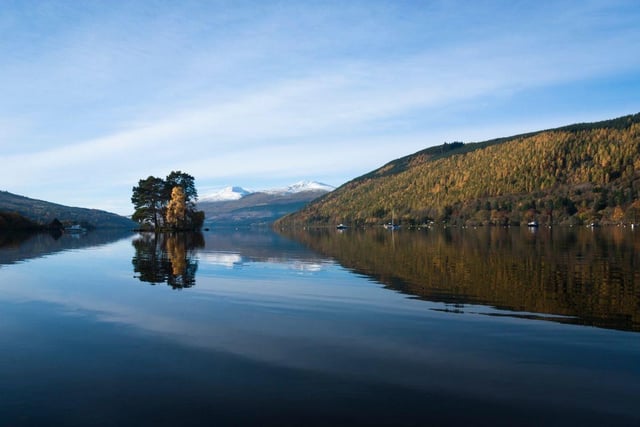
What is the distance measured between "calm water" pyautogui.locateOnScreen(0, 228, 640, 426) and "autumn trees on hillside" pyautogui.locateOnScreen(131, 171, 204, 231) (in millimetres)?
132997

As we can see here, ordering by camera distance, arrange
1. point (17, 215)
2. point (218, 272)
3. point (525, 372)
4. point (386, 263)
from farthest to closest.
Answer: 1. point (17, 215)
2. point (386, 263)
3. point (218, 272)
4. point (525, 372)

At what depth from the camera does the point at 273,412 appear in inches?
420

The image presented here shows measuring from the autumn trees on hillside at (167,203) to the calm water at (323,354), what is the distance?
436ft

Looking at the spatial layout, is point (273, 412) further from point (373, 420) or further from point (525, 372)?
point (525, 372)

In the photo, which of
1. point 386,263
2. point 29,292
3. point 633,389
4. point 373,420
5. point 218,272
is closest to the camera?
point 373,420

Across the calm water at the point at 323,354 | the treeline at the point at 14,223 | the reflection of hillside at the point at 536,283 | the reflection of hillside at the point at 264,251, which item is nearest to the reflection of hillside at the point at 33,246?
the reflection of hillside at the point at 264,251

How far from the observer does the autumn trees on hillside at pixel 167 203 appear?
16000 centimetres

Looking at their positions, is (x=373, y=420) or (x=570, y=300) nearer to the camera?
(x=373, y=420)

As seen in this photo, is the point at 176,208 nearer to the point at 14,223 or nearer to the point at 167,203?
the point at 167,203

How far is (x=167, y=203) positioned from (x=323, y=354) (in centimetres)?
16375

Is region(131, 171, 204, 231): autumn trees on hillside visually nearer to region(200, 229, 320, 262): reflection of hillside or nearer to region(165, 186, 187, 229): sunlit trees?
region(165, 186, 187, 229): sunlit trees

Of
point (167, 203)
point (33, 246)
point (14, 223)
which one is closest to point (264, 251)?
point (33, 246)

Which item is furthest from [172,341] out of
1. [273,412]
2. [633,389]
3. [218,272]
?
[218,272]

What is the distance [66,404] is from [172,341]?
18.8ft
